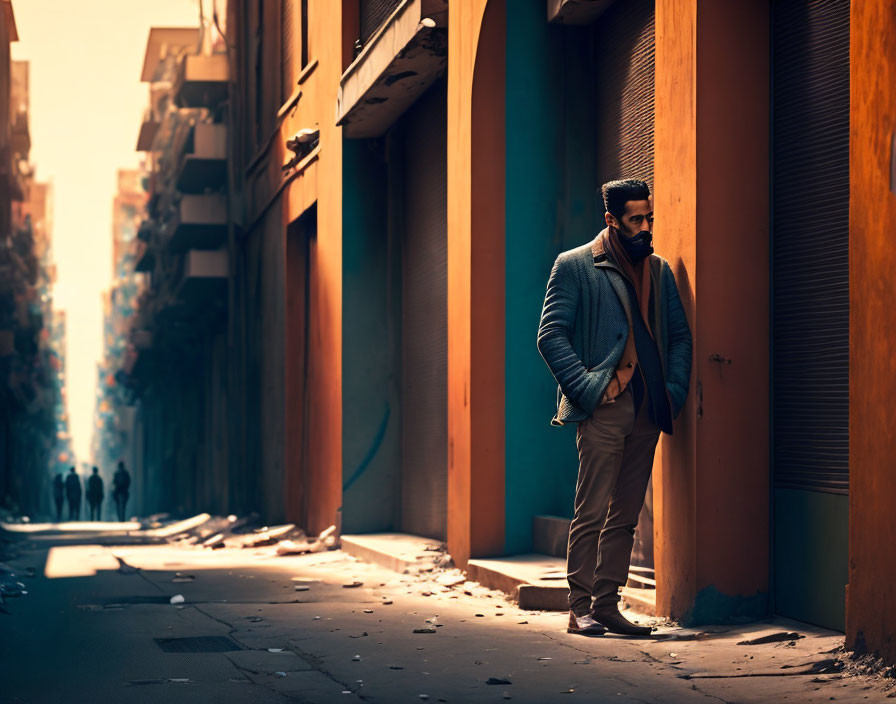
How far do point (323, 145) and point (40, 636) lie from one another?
9466 millimetres

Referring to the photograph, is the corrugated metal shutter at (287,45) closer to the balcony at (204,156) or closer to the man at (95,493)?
the balcony at (204,156)

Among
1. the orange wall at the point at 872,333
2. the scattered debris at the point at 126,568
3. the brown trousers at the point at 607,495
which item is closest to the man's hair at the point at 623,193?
the brown trousers at the point at 607,495

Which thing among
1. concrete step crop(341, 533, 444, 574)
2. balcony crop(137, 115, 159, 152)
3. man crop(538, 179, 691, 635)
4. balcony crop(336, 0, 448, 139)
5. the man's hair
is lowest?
concrete step crop(341, 533, 444, 574)

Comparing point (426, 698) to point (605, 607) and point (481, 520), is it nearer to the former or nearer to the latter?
point (605, 607)

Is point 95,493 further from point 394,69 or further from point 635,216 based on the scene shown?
point 635,216

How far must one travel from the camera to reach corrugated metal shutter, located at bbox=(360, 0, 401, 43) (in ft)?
46.4

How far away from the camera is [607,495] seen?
6.49 meters

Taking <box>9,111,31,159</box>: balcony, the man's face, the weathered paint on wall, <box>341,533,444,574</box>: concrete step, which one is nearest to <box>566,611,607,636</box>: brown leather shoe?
the man's face

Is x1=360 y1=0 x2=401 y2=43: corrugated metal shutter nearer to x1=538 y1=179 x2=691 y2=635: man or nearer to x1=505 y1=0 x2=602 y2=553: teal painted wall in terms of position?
x1=505 y1=0 x2=602 y2=553: teal painted wall

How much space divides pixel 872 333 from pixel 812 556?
1608 mm

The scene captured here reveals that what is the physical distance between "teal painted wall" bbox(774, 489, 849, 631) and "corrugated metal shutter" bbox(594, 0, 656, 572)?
1531 mm

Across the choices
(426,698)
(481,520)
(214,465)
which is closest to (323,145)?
(481,520)

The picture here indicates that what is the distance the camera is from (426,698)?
5.02 meters

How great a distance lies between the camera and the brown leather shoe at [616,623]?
6.39 m
